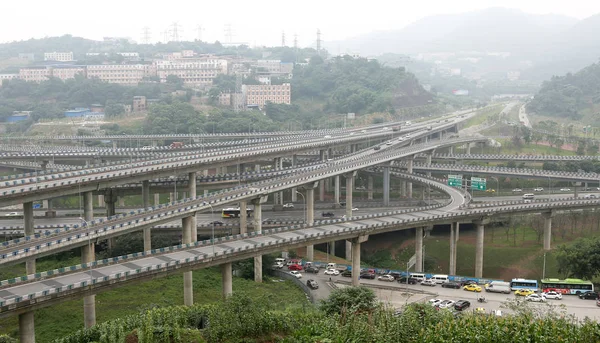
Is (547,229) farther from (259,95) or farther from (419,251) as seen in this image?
(259,95)

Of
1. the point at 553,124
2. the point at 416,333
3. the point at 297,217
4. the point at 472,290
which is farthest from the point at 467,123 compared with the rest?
the point at 416,333

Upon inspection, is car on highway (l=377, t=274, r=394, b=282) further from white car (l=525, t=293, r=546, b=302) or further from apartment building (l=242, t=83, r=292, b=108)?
apartment building (l=242, t=83, r=292, b=108)

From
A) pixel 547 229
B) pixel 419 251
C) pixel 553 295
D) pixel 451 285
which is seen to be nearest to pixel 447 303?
pixel 451 285

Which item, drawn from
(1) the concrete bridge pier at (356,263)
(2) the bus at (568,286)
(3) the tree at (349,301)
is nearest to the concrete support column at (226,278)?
(3) the tree at (349,301)

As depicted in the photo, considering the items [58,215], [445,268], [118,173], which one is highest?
[118,173]

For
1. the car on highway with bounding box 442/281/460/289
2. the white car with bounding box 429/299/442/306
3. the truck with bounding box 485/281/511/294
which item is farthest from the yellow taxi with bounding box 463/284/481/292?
the white car with bounding box 429/299/442/306

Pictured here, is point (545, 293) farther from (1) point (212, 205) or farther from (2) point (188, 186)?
(2) point (188, 186)

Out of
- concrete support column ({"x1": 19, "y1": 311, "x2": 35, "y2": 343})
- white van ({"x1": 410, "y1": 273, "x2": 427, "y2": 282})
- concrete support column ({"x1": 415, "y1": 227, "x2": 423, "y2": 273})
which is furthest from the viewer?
concrete support column ({"x1": 415, "y1": 227, "x2": 423, "y2": 273})
